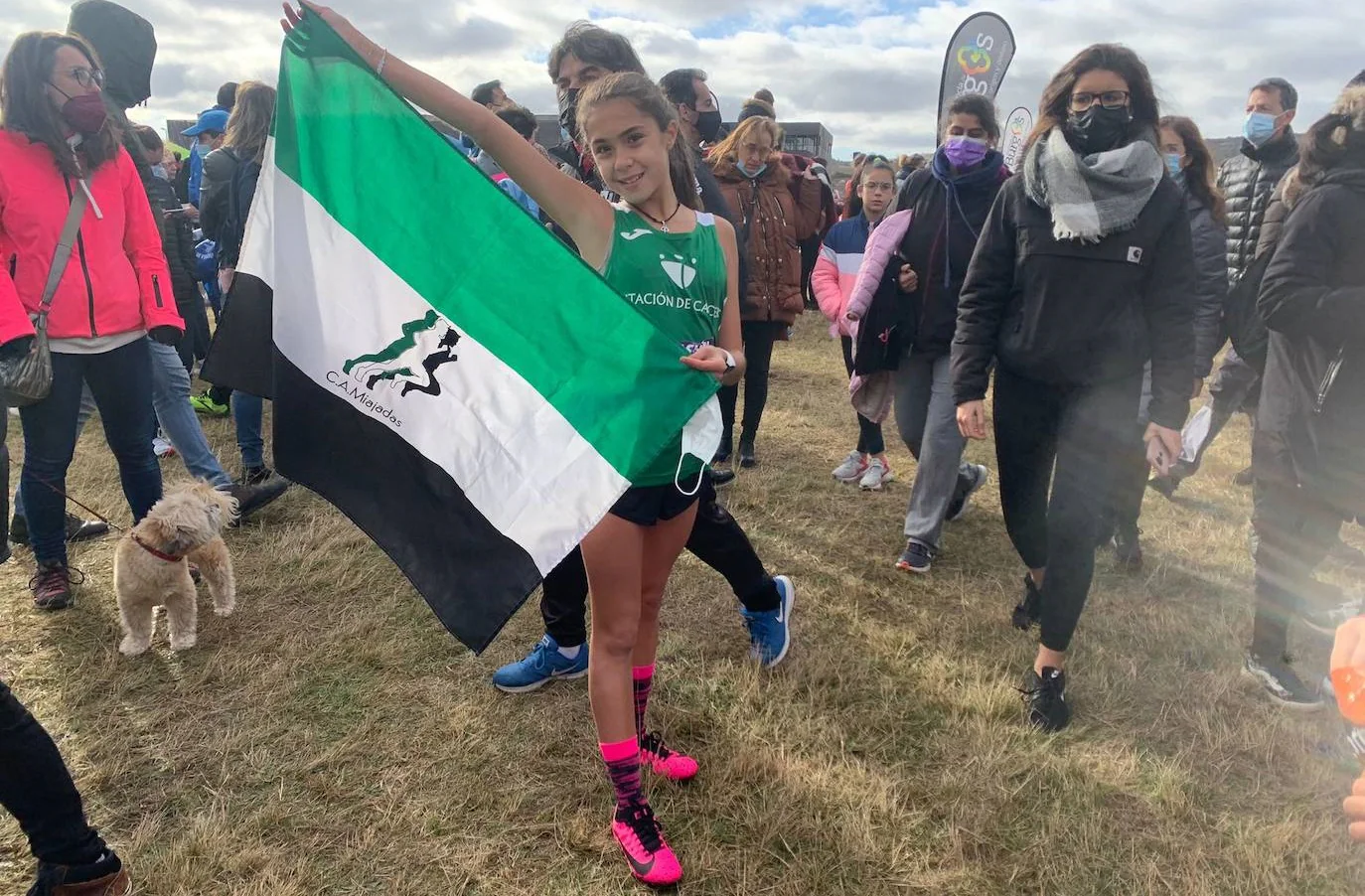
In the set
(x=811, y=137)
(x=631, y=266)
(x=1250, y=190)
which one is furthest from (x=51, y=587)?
(x=811, y=137)

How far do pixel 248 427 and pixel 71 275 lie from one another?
2.01 metres

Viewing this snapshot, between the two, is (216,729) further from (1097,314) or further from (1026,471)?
(1097,314)

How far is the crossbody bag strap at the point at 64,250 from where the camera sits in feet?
10.6

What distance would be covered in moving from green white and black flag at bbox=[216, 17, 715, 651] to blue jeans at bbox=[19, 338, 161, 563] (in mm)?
1991

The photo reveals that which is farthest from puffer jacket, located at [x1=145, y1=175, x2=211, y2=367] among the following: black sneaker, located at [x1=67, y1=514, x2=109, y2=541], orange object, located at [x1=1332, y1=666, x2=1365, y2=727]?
orange object, located at [x1=1332, y1=666, x2=1365, y2=727]

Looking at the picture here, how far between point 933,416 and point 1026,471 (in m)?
1.00

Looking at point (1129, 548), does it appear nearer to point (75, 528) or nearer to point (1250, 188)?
point (1250, 188)

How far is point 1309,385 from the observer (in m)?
2.91

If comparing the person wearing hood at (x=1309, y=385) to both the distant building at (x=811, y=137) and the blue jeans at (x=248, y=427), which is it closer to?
the blue jeans at (x=248, y=427)

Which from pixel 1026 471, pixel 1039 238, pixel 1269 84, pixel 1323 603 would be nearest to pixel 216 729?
pixel 1026 471

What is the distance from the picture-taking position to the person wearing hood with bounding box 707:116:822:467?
17.6ft

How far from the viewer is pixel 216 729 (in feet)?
9.63

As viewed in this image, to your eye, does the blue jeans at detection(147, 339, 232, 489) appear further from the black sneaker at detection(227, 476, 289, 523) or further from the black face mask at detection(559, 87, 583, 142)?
the black face mask at detection(559, 87, 583, 142)

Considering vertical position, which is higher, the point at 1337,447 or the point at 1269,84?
the point at 1269,84
